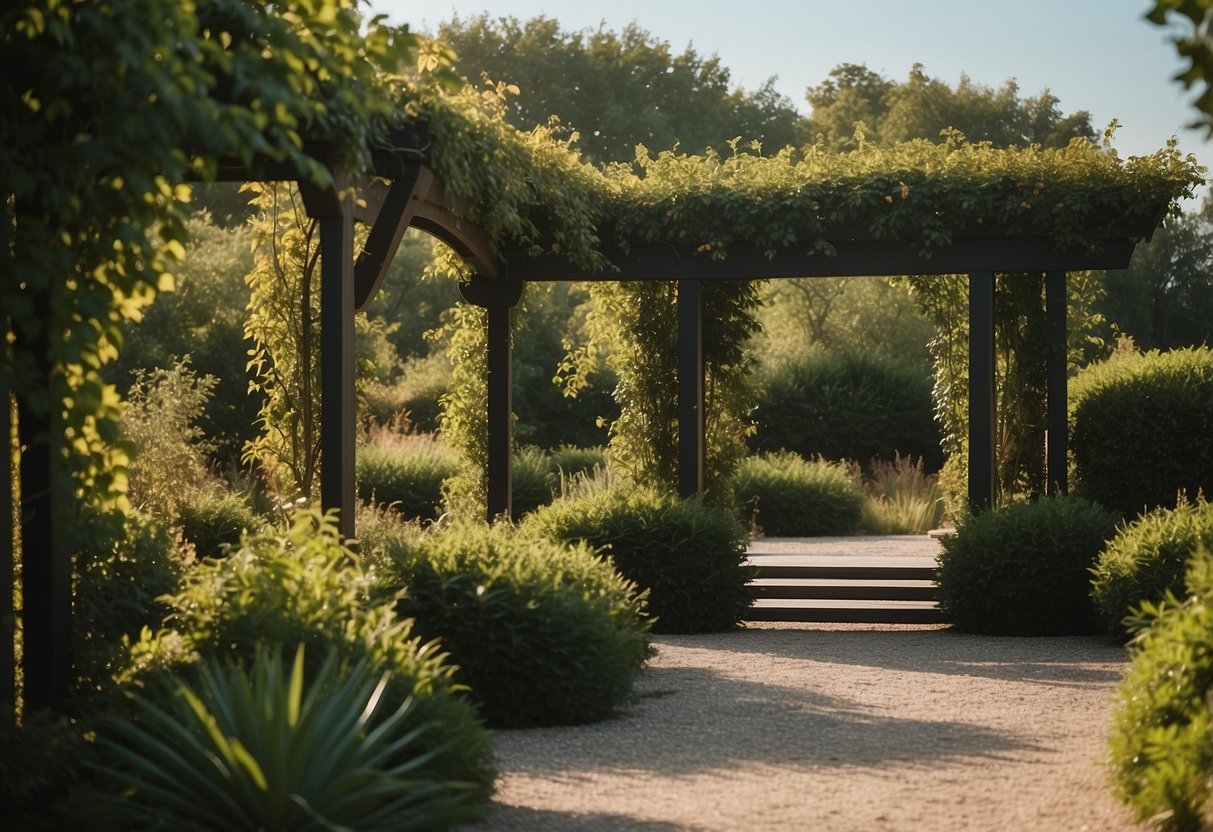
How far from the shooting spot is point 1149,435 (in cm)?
1017

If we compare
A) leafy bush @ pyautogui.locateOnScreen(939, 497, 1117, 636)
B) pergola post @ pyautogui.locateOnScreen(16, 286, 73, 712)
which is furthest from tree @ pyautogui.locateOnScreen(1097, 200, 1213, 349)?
pergola post @ pyautogui.locateOnScreen(16, 286, 73, 712)

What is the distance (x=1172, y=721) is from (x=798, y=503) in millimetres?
11735

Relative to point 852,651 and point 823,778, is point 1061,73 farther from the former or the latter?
point 823,778

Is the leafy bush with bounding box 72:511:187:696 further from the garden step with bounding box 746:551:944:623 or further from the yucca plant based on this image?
the garden step with bounding box 746:551:944:623

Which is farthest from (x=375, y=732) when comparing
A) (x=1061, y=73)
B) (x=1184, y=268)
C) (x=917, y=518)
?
(x=1061, y=73)

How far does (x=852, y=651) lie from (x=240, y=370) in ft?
44.6

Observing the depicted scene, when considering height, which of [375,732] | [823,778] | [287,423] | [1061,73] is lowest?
[823,778]

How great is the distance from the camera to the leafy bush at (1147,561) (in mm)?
7918

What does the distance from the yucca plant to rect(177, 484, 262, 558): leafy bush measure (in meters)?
6.43

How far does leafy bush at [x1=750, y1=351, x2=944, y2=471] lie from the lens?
19.3 m

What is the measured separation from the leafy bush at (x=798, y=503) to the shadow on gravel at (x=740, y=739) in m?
9.24

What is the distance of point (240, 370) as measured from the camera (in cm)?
2011

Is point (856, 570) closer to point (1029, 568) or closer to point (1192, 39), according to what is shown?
point (1029, 568)

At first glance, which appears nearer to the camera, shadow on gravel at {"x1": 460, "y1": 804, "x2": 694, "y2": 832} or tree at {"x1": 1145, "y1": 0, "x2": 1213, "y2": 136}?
tree at {"x1": 1145, "y1": 0, "x2": 1213, "y2": 136}
